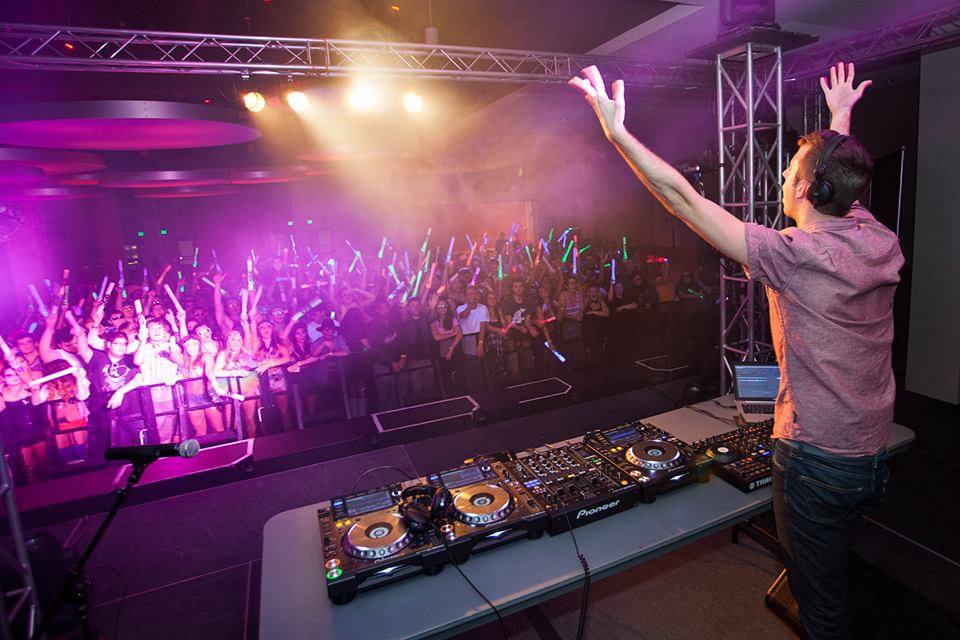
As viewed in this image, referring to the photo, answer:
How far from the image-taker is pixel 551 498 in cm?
183

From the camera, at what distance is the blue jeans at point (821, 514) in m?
1.49

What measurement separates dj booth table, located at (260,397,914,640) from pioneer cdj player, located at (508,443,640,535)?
0.06 m

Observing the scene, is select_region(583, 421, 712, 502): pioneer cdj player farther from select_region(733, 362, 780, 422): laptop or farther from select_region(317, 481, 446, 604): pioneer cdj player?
select_region(317, 481, 446, 604): pioneer cdj player

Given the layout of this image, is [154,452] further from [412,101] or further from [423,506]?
[412,101]

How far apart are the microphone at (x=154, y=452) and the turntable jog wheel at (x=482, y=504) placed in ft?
2.67

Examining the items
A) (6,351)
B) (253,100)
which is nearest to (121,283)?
(6,351)

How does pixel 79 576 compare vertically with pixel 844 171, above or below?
below

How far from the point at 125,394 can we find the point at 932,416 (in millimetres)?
7061

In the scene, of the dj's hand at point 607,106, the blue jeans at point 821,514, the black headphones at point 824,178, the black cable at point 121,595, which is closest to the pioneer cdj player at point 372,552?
the blue jeans at point 821,514

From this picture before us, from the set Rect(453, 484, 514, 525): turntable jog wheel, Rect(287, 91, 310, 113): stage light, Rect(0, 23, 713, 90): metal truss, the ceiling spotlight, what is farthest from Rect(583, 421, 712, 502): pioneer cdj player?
the ceiling spotlight

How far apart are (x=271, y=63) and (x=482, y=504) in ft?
13.2

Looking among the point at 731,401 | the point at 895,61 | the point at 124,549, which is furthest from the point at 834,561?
the point at 895,61

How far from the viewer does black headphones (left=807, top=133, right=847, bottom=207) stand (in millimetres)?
1406

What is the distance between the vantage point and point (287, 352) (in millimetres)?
5043
